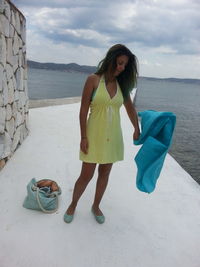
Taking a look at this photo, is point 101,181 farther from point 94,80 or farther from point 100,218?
point 94,80

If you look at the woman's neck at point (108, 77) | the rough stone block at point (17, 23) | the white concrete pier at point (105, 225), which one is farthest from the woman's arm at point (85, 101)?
the rough stone block at point (17, 23)

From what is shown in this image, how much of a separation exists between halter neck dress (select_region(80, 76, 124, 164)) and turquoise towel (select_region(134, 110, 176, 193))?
0.25 meters

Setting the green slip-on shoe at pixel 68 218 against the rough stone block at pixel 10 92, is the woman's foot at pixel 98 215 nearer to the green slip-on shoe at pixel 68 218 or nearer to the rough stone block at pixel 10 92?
the green slip-on shoe at pixel 68 218

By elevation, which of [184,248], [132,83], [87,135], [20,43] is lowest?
[184,248]

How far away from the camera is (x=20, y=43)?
4.02 meters

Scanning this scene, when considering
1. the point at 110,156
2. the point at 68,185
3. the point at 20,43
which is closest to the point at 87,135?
the point at 110,156

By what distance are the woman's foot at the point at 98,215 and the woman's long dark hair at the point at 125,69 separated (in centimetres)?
111

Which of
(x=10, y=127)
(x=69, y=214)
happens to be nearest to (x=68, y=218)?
(x=69, y=214)

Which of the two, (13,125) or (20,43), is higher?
(20,43)

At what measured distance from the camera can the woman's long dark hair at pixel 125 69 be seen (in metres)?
2.03

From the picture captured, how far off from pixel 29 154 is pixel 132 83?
2360mm

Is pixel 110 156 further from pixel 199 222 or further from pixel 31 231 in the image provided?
pixel 199 222

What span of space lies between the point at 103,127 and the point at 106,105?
0.18 meters

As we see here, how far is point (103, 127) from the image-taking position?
2.15 m
